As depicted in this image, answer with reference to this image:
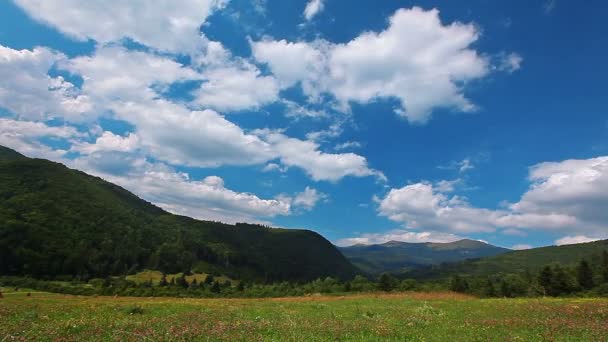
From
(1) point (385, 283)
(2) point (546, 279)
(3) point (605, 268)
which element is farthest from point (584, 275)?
(1) point (385, 283)

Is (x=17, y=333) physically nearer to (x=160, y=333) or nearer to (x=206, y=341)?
(x=160, y=333)

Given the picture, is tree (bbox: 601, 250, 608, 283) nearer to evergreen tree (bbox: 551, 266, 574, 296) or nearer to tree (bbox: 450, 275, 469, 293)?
evergreen tree (bbox: 551, 266, 574, 296)

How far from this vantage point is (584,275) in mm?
99812

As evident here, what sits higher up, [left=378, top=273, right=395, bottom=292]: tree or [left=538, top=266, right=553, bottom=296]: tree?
[left=538, top=266, right=553, bottom=296]: tree

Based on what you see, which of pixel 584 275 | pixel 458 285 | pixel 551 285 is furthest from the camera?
pixel 584 275

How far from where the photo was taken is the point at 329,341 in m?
15.0

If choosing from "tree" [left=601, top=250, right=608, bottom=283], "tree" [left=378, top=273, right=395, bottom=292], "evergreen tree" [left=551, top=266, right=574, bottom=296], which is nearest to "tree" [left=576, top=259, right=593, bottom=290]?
"tree" [left=601, top=250, right=608, bottom=283]

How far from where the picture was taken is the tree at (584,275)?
3856 inches

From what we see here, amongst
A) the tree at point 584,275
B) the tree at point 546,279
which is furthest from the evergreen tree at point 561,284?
the tree at point 584,275

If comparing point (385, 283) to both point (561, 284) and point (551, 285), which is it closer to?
point (551, 285)

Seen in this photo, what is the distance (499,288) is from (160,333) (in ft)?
313

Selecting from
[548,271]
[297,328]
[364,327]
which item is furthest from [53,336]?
[548,271]

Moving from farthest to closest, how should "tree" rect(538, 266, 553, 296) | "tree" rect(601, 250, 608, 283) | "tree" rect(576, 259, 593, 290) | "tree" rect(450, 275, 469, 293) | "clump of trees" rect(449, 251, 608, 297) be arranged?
"tree" rect(601, 250, 608, 283)
"tree" rect(576, 259, 593, 290)
"tree" rect(450, 275, 469, 293)
"tree" rect(538, 266, 553, 296)
"clump of trees" rect(449, 251, 608, 297)

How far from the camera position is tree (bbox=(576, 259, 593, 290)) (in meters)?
97.9
